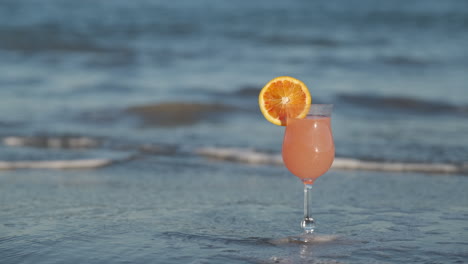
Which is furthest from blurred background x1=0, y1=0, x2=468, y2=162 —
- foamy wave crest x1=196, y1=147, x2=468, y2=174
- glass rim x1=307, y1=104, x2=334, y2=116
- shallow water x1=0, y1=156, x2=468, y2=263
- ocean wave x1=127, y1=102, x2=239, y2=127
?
glass rim x1=307, y1=104, x2=334, y2=116

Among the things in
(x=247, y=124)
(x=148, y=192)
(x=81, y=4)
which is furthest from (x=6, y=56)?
(x=81, y=4)

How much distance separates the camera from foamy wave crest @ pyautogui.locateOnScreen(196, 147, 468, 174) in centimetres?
521

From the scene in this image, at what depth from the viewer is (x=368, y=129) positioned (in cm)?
703

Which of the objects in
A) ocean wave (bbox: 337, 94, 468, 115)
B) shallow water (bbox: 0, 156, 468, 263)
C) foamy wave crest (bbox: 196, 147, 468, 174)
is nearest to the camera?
shallow water (bbox: 0, 156, 468, 263)

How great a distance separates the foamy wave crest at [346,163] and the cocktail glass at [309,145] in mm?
2070

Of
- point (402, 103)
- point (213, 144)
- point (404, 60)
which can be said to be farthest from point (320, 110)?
point (404, 60)

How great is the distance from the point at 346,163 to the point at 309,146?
A: 220 cm

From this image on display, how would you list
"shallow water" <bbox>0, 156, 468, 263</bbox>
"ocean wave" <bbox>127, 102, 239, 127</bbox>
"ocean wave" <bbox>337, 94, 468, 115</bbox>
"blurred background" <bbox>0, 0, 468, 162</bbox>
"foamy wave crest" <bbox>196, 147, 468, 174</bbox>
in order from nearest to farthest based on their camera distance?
"shallow water" <bbox>0, 156, 468, 263</bbox> < "foamy wave crest" <bbox>196, 147, 468, 174</bbox> < "blurred background" <bbox>0, 0, 468, 162</bbox> < "ocean wave" <bbox>127, 102, 239, 127</bbox> < "ocean wave" <bbox>337, 94, 468, 115</bbox>

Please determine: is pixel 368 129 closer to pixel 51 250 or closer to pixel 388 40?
pixel 51 250

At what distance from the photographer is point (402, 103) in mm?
8711

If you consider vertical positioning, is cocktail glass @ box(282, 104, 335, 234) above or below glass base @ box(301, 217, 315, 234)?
above

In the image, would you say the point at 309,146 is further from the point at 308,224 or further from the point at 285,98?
the point at 308,224

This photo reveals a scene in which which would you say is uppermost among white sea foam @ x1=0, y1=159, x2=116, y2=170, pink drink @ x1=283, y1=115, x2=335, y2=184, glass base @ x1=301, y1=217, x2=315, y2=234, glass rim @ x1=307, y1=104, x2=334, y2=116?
white sea foam @ x1=0, y1=159, x2=116, y2=170

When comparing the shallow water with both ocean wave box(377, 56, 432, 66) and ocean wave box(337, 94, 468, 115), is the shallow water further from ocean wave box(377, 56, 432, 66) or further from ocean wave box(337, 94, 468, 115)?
ocean wave box(377, 56, 432, 66)
